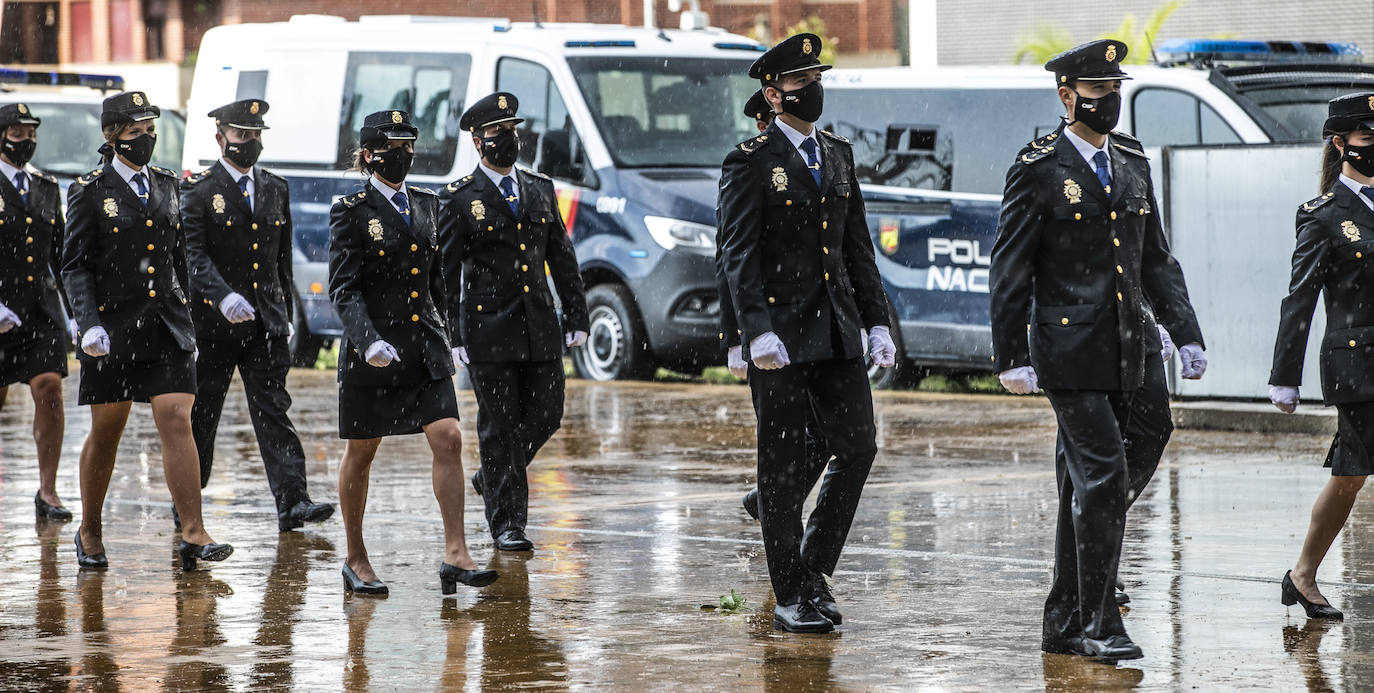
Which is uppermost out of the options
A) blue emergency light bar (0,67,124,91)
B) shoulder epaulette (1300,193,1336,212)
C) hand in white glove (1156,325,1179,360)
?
blue emergency light bar (0,67,124,91)

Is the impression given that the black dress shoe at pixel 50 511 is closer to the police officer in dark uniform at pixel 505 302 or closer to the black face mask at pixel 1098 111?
the police officer in dark uniform at pixel 505 302

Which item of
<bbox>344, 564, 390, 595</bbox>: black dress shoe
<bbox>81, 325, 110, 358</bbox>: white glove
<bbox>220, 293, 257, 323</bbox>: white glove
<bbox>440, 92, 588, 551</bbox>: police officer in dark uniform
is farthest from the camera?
<bbox>220, 293, 257, 323</bbox>: white glove

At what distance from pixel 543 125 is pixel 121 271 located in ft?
28.2

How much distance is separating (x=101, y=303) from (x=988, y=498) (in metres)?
4.20

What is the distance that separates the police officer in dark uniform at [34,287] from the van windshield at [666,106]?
6915mm

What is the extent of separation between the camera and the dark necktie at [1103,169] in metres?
6.77

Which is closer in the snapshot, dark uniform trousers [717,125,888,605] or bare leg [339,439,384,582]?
dark uniform trousers [717,125,888,605]

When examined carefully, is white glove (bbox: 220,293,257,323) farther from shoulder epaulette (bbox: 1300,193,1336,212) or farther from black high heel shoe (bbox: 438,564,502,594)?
shoulder epaulette (bbox: 1300,193,1336,212)

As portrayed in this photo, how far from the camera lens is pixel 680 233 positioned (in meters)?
16.8

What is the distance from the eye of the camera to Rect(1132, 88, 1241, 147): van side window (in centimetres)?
1542

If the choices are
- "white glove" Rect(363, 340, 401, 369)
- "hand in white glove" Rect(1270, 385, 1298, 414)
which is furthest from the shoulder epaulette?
"white glove" Rect(363, 340, 401, 369)

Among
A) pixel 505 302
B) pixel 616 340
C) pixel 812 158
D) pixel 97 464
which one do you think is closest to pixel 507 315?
pixel 505 302

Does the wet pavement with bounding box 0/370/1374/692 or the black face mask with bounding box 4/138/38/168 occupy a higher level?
the black face mask with bounding box 4/138/38/168

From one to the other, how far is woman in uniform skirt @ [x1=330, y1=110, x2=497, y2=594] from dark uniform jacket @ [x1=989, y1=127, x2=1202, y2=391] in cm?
241
